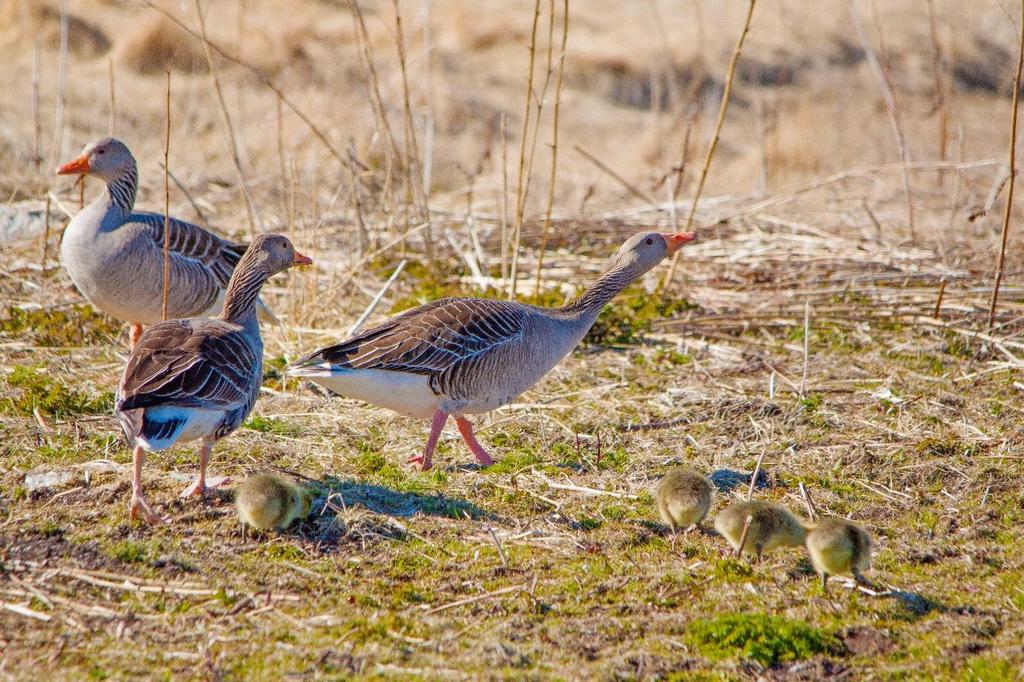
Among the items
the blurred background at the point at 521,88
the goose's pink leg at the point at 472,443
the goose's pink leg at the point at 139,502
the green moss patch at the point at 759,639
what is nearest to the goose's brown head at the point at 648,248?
the goose's pink leg at the point at 472,443

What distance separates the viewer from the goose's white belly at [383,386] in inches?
269

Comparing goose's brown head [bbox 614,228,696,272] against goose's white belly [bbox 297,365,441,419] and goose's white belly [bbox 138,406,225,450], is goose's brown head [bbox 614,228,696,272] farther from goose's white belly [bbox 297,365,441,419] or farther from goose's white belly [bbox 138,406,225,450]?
goose's white belly [bbox 138,406,225,450]

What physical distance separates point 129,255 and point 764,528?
5434mm

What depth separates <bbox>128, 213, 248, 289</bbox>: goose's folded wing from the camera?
8906 mm

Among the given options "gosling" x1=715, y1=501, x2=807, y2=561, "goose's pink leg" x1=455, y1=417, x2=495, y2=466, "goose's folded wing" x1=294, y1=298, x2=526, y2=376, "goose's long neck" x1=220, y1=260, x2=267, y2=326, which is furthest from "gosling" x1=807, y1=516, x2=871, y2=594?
"goose's long neck" x1=220, y1=260, x2=267, y2=326

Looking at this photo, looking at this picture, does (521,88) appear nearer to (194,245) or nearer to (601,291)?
(194,245)

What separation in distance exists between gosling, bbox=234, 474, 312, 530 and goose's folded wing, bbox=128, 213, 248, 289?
3660mm

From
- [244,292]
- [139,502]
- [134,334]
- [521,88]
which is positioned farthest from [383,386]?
[521,88]

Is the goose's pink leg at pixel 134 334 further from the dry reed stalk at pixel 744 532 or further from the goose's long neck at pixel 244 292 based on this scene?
the dry reed stalk at pixel 744 532

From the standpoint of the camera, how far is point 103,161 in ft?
29.2

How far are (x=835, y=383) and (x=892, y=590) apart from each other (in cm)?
343

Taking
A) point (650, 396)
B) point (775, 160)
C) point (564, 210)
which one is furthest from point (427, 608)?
point (775, 160)

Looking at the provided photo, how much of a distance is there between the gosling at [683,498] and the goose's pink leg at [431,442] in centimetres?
166

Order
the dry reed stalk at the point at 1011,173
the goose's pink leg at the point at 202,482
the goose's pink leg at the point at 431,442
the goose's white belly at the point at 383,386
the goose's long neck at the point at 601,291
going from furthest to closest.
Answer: the dry reed stalk at the point at 1011,173
the goose's long neck at the point at 601,291
the goose's pink leg at the point at 431,442
the goose's white belly at the point at 383,386
the goose's pink leg at the point at 202,482
